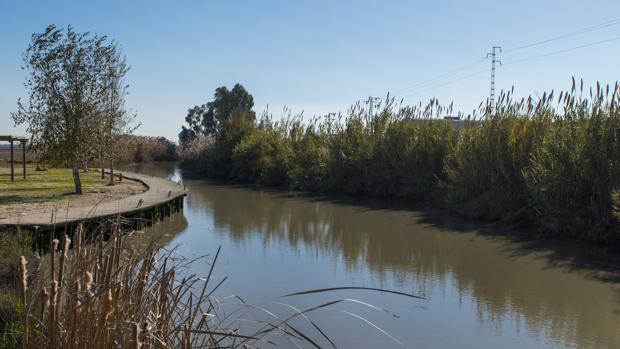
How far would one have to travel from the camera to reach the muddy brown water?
7.02m

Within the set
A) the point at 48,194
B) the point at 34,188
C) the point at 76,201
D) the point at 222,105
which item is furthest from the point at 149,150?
the point at 76,201

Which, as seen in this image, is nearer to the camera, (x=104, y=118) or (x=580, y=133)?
(x=580, y=133)

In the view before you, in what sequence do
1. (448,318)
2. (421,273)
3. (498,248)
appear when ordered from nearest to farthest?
(448,318) < (421,273) < (498,248)

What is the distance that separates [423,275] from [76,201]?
29.9 feet

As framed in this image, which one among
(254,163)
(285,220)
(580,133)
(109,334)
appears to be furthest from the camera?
(254,163)

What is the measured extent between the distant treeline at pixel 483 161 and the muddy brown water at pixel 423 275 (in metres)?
0.82

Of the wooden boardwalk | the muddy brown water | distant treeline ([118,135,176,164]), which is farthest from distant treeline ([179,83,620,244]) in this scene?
distant treeline ([118,135,176,164])

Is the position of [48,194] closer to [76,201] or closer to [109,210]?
[76,201]

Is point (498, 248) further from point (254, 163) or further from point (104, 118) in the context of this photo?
point (254, 163)

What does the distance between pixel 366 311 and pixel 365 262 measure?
318 cm

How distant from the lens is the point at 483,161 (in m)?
15.5

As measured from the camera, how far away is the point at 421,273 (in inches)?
397

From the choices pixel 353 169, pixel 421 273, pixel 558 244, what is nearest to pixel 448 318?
pixel 421 273

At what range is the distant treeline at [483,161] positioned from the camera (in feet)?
40.4
